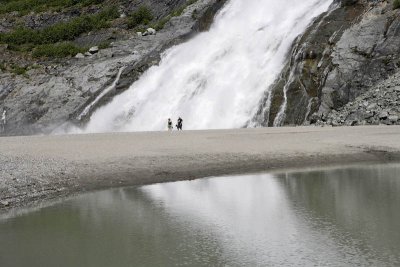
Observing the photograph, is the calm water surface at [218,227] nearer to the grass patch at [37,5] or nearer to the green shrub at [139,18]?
the green shrub at [139,18]

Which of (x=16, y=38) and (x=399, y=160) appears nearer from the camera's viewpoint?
(x=399, y=160)

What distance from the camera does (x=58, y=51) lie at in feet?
202

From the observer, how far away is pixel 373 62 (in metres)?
35.3

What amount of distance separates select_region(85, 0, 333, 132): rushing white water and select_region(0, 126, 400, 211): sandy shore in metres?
11.8

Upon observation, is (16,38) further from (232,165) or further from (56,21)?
(232,165)

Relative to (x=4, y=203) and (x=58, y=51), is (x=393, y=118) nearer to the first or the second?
(x=4, y=203)

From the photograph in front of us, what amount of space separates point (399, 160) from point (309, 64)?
1749 cm

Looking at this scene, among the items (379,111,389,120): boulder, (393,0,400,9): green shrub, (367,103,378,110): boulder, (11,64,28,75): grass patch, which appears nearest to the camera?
(379,111,389,120): boulder

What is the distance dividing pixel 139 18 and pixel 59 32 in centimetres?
1155

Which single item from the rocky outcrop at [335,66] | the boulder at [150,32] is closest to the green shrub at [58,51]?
the boulder at [150,32]

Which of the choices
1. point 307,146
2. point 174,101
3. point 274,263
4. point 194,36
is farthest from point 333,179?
point 194,36

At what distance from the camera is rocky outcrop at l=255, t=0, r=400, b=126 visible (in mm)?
34406

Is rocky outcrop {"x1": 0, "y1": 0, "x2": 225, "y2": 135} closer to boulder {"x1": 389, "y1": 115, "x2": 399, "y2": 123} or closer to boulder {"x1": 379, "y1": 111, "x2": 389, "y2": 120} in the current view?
boulder {"x1": 379, "y1": 111, "x2": 389, "y2": 120}

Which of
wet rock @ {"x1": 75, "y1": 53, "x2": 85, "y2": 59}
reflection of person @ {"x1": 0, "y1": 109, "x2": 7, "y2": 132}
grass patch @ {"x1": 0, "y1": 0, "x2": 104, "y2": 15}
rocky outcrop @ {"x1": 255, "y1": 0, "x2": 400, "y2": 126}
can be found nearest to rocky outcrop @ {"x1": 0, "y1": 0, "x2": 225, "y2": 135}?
wet rock @ {"x1": 75, "y1": 53, "x2": 85, "y2": 59}
